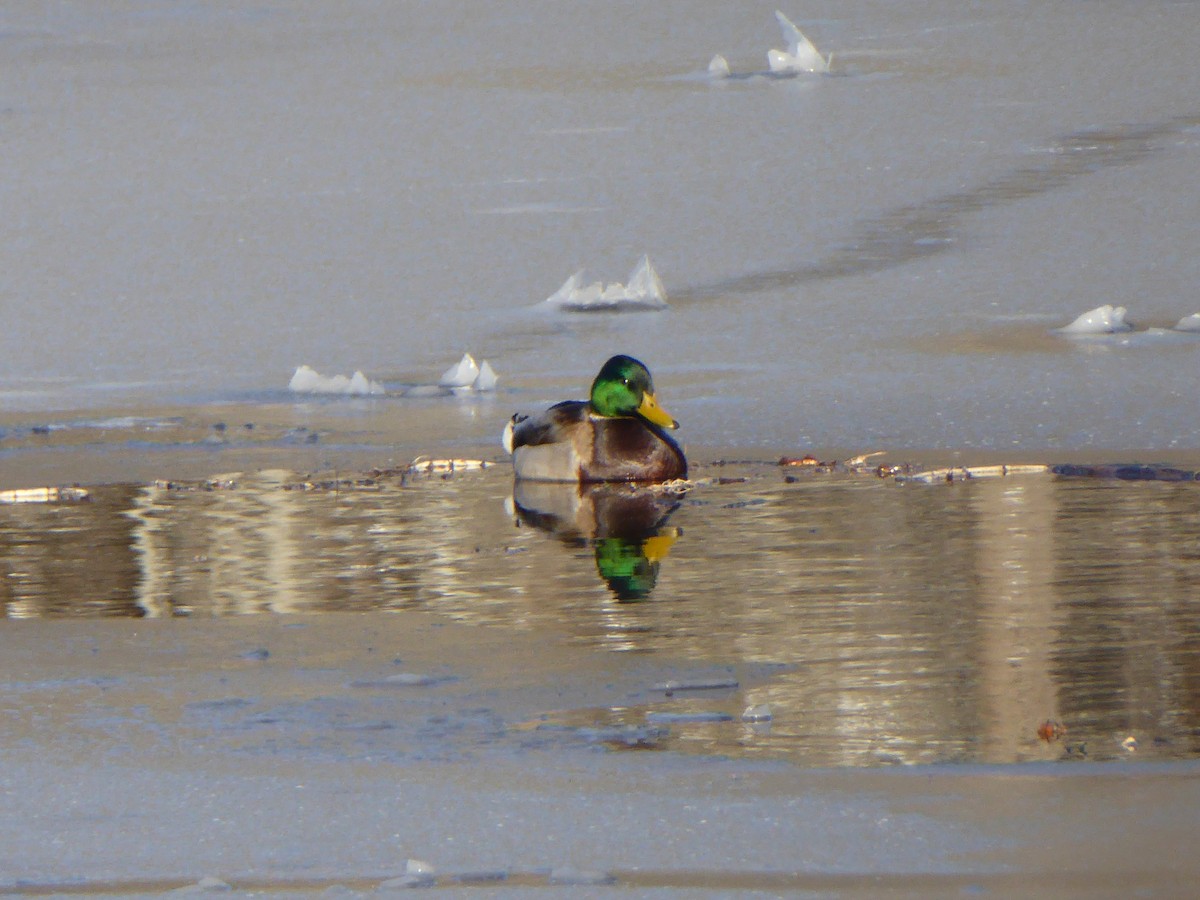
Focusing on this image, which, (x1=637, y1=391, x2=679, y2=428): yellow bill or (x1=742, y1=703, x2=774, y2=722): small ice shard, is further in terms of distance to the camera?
(x1=637, y1=391, x2=679, y2=428): yellow bill

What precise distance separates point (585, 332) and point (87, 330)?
82.8 inches

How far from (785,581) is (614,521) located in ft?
4.28

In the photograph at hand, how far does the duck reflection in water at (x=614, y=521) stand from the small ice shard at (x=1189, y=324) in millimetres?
2611

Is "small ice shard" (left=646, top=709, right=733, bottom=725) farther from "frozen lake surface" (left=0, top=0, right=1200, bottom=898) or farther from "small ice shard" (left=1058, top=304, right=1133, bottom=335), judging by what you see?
"small ice shard" (left=1058, top=304, right=1133, bottom=335)

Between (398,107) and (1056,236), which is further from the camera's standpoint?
(398,107)

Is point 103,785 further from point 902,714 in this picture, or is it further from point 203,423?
point 203,423

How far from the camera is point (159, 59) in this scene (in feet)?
47.6


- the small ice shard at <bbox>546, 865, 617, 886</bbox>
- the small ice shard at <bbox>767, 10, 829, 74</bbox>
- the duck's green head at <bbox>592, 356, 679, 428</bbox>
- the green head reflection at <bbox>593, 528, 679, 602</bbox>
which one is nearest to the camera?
the small ice shard at <bbox>546, 865, 617, 886</bbox>

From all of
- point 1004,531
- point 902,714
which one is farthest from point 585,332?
point 902,714

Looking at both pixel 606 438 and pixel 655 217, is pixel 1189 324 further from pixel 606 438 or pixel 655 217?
pixel 655 217

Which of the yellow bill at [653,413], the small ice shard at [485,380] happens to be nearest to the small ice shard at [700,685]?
the yellow bill at [653,413]

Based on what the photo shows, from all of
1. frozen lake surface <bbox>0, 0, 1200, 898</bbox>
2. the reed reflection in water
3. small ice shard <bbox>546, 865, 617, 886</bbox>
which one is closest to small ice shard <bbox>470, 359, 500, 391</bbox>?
frozen lake surface <bbox>0, 0, 1200, 898</bbox>

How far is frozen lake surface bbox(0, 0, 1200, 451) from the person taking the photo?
8086mm

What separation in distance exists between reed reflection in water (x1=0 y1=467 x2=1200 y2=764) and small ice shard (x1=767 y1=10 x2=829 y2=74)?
6.49 m
